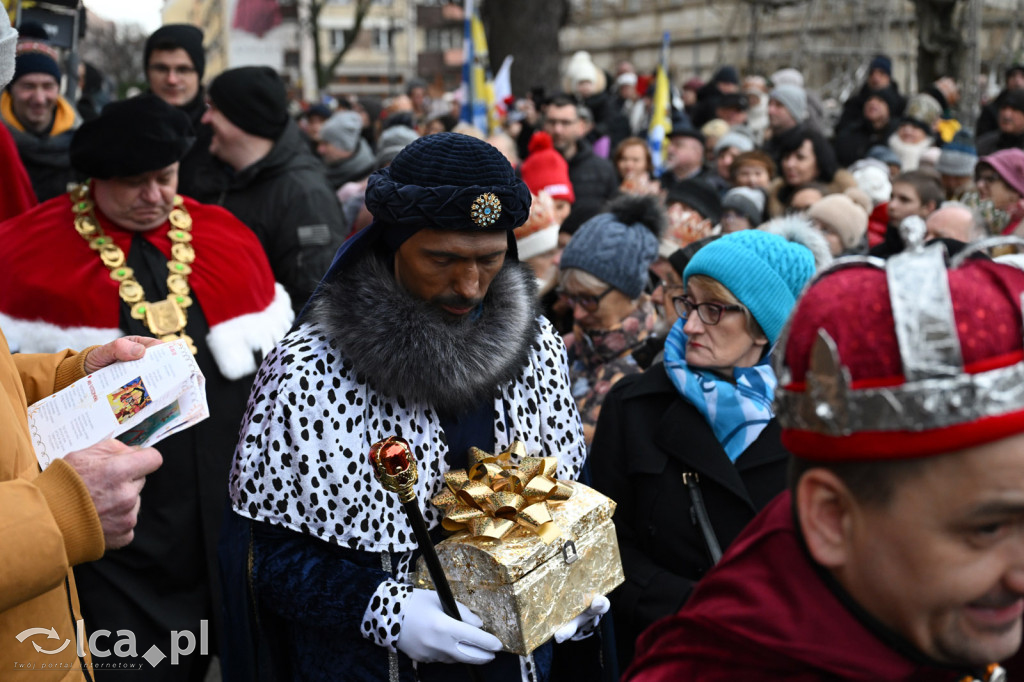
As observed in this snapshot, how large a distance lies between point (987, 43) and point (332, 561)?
24326 mm

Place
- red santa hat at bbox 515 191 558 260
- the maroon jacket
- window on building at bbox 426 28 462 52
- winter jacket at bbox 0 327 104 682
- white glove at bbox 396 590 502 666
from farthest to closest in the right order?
window on building at bbox 426 28 462 52 → red santa hat at bbox 515 191 558 260 → white glove at bbox 396 590 502 666 → winter jacket at bbox 0 327 104 682 → the maroon jacket

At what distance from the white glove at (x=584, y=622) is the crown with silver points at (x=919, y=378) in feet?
3.97

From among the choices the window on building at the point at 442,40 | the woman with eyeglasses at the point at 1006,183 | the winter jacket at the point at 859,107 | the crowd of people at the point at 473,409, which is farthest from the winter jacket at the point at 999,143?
the window on building at the point at 442,40

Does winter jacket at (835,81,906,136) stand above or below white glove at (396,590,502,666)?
above

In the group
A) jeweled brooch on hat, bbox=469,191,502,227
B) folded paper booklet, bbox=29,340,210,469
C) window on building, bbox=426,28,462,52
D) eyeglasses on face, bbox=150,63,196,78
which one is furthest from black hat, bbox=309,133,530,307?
window on building, bbox=426,28,462,52

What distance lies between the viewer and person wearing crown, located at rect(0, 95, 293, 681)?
3.42 meters

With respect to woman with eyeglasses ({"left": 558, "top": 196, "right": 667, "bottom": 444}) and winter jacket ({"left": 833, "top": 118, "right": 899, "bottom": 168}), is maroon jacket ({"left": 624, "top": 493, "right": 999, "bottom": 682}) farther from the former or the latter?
winter jacket ({"left": 833, "top": 118, "right": 899, "bottom": 168})

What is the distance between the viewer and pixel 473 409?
240 cm

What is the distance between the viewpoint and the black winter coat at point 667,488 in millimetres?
2701

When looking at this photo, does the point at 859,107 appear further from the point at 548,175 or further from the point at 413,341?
the point at 413,341

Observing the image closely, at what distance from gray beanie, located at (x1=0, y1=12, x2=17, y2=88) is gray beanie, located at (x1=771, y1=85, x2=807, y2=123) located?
28.0 ft

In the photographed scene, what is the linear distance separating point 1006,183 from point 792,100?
397 cm

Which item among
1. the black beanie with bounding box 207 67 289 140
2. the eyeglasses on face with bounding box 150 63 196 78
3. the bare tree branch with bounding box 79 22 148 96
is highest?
the bare tree branch with bounding box 79 22 148 96

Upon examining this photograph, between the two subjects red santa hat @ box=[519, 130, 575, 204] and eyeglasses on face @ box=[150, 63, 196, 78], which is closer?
eyeglasses on face @ box=[150, 63, 196, 78]
